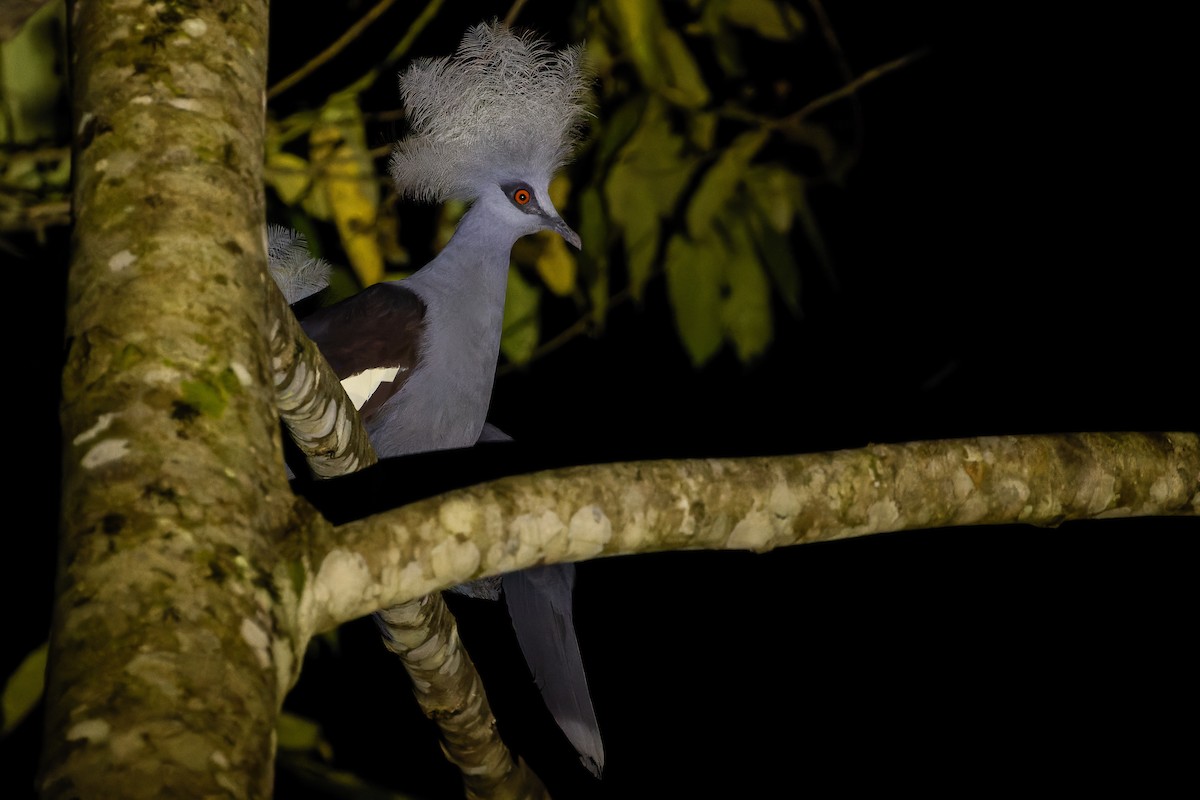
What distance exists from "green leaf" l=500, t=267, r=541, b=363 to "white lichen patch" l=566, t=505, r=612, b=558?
1277 millimetres

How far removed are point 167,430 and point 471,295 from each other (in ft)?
4.13

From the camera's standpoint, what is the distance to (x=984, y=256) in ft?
11.4

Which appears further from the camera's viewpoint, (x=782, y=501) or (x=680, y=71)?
(x=680, y=71)

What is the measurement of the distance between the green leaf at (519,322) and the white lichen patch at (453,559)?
1343mm

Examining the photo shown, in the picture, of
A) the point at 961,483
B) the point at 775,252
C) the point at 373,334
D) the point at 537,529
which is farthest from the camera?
the point at 775,252

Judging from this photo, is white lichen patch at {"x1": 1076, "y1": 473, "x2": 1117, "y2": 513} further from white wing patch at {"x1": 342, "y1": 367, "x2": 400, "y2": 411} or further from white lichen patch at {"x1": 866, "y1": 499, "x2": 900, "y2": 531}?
white wing patch at {"x1": 342, "y1": 367, "x2": 400, "y2": 411}

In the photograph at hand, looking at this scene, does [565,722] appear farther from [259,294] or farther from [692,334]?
[259,294]

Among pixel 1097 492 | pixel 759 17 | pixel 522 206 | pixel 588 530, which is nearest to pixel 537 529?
pixel 588 530

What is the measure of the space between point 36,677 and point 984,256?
2815 millimetres

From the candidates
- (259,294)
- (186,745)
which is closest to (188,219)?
(259,294)

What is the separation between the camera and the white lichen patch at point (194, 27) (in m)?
0.91

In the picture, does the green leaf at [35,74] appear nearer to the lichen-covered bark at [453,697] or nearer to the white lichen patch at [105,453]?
the lichen-covered bark at [453,697]

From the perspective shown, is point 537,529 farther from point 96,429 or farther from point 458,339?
point 458,339

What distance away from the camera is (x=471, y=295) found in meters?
1.96
